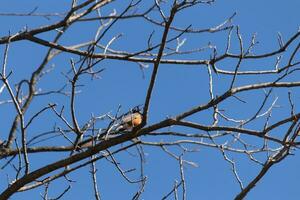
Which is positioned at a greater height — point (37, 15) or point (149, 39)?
point (37, 15)

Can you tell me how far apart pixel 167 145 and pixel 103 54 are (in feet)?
2.08

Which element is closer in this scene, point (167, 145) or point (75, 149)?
point (75, 149)

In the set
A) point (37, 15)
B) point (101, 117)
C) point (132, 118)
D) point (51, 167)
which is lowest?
point (51, 167)

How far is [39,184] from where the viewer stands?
10.8 ft

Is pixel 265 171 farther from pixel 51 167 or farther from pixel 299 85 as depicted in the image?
pixel 51 167

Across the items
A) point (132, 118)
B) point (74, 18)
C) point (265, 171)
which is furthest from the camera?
point (74, 18)

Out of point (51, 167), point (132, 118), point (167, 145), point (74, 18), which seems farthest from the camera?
point (167, 145)

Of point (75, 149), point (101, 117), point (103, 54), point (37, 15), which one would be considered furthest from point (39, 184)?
point (37, 15)

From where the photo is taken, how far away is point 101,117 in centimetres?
366

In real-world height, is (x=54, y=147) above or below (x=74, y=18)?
below

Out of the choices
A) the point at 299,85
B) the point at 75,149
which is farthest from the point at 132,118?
the point at 299,85

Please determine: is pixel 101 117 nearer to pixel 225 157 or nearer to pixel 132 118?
pixel 132 118

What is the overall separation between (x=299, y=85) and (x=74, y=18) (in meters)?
1.21

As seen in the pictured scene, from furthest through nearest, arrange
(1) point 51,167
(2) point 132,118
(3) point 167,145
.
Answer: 1. (3) point 167,145
2. (2) point 132,118
3. (1) point 51,167
